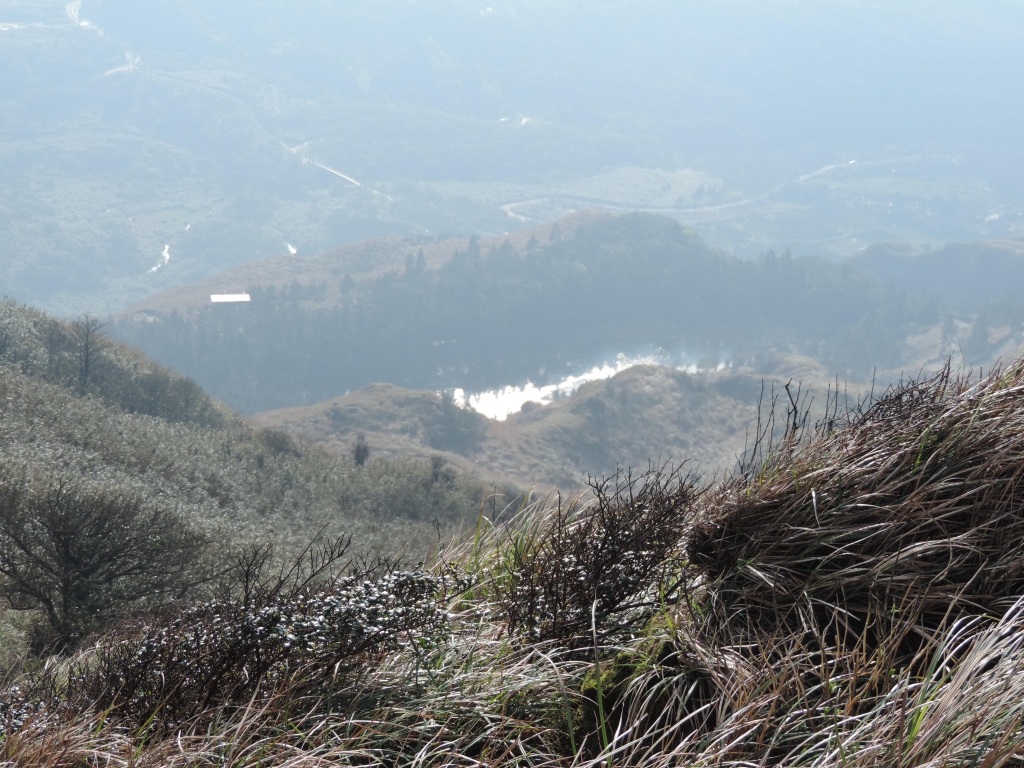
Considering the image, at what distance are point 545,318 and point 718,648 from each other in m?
139

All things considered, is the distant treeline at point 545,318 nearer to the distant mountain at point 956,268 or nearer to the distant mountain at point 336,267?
the distant mountain at point 336,267

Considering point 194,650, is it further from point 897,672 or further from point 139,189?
point 139,189

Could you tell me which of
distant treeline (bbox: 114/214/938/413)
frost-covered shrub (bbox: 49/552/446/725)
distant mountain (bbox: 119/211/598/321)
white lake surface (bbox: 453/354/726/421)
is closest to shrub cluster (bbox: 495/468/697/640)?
frost-covered shrub (bbox: 49/552/446/725)

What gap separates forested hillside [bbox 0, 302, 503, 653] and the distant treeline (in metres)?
73.6

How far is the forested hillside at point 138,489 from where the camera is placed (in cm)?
1332

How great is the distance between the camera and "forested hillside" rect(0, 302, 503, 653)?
13.3m

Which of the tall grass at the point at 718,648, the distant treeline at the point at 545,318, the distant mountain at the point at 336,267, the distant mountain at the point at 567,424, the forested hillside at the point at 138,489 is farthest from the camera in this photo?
the distant mountain at the point at 336,267

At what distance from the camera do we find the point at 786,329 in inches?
5586

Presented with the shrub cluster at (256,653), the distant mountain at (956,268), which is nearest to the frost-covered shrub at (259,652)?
the shrub cluster at (256,653)

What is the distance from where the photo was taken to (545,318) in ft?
464


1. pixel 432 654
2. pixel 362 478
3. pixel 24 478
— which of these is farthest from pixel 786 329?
pixel 432 654

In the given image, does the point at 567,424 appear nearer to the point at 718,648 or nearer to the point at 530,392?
the point at 530,392

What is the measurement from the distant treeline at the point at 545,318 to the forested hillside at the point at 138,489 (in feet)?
241

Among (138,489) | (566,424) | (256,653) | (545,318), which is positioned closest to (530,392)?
(545,318)
